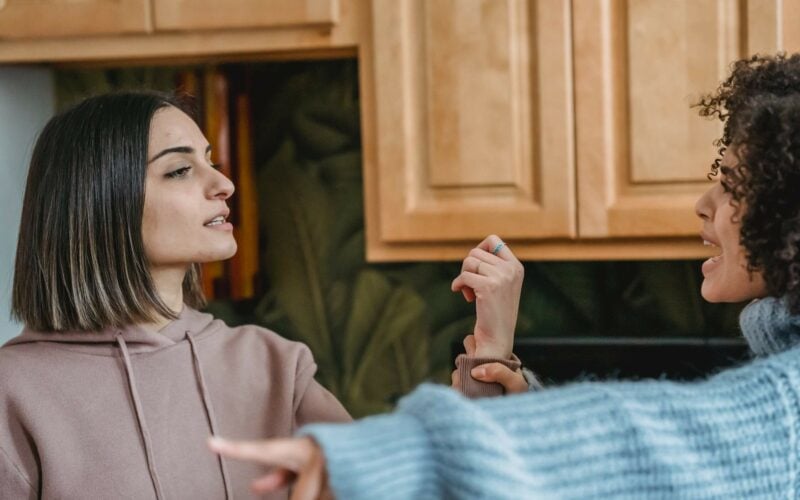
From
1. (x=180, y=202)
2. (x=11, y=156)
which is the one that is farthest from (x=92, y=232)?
(x=11, y=156)

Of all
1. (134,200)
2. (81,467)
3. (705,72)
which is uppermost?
(705,72)

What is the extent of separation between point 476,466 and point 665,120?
47.9 inches

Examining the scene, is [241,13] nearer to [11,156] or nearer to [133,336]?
[11,156]

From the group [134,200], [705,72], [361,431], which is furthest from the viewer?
[705,72]

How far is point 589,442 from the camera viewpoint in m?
0.74

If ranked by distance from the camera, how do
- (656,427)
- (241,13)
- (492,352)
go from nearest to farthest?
(656,427), (492,352), (241,13)

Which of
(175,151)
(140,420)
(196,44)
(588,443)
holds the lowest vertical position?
(140,420)

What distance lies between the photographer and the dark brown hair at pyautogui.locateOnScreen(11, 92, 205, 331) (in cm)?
134

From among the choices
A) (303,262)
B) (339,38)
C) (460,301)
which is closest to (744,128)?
(339,38)

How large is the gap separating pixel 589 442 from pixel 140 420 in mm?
720

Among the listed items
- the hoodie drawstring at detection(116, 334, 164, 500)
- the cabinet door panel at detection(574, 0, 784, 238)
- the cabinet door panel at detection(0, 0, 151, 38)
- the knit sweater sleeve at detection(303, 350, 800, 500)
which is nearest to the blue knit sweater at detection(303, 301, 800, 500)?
the knit sweater sleeve at detection(303, 350, 800, 500)

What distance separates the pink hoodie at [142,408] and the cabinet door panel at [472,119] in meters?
0.54

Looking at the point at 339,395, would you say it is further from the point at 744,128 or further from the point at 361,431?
the point at 361,431

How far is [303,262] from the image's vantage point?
2.28 m
